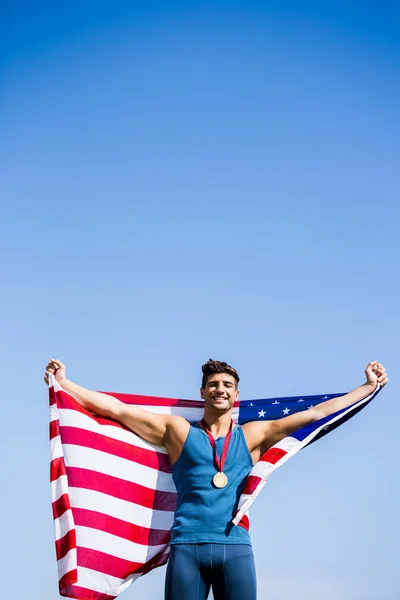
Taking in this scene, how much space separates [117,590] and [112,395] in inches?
79.2

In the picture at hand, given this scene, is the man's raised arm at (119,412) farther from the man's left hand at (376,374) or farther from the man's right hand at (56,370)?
the man's left hand at (376,374)

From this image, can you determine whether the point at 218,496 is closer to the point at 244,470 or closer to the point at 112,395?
the point at 244,470

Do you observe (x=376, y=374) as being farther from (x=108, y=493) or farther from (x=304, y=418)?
(x=108, y=493)

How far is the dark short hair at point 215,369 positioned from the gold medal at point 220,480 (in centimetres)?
104

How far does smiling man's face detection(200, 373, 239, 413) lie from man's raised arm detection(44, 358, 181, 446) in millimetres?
532

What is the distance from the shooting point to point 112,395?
29.2 feet

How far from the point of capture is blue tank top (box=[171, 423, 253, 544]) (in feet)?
23.7

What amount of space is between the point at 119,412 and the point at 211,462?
4.44 ft

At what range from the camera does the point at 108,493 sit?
839cm

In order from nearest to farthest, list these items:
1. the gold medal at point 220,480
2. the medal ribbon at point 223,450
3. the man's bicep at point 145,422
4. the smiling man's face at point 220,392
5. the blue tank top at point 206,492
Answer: the blue tank top at point 206,492 < the gold medal at point 220,480 < the medal ribbon at point 223,450 < the smiling man's face at point 220,392 < the man's bicep at point 145,422

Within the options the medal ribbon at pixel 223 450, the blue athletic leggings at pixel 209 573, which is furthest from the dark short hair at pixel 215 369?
the blue athletic leggings at pixel 209 573

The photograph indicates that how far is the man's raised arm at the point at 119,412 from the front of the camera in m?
8.36

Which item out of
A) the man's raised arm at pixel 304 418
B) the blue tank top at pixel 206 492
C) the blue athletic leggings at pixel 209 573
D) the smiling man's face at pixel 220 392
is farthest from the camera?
the man's raised arm at pixel 304 418

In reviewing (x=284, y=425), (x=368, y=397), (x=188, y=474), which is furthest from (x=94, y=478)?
(x=368, y=397)
